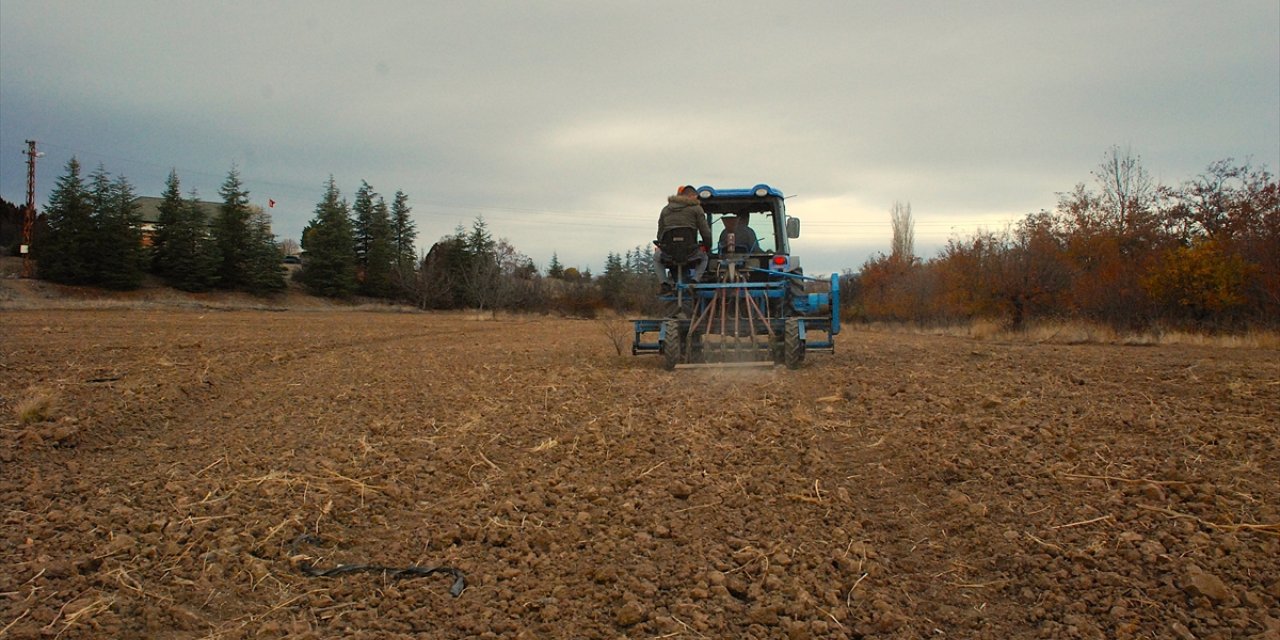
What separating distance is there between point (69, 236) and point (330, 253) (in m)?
13.0

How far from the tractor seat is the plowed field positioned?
3.00 meters

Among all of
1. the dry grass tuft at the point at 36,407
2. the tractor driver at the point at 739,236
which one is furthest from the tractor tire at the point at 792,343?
the dry grass tuft at the point at 36,407

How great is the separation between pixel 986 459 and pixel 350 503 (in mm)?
3594

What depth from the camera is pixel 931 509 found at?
383 centimetres

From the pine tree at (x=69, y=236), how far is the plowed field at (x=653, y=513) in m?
38.8

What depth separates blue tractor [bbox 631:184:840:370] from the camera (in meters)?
9.62

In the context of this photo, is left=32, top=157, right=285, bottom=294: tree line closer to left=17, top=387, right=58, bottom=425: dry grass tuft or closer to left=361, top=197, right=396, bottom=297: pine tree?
left=361, top=197, right=396, bottom=297: pine tree

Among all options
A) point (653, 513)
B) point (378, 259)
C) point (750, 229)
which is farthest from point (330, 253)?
point (653, 513)

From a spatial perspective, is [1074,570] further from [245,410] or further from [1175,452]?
[245,410]

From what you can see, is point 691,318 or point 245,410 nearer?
point 245,410

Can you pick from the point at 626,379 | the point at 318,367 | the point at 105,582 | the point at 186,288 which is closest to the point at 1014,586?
the point at 105,582

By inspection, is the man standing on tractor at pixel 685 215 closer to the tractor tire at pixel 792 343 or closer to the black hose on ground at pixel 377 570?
the tractor tire at pixel 792 343

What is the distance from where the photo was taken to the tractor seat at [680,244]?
971cm

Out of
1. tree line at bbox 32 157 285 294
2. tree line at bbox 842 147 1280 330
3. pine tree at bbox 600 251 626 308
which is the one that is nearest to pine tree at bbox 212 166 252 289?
tree line at bbox 32 157 285 294
